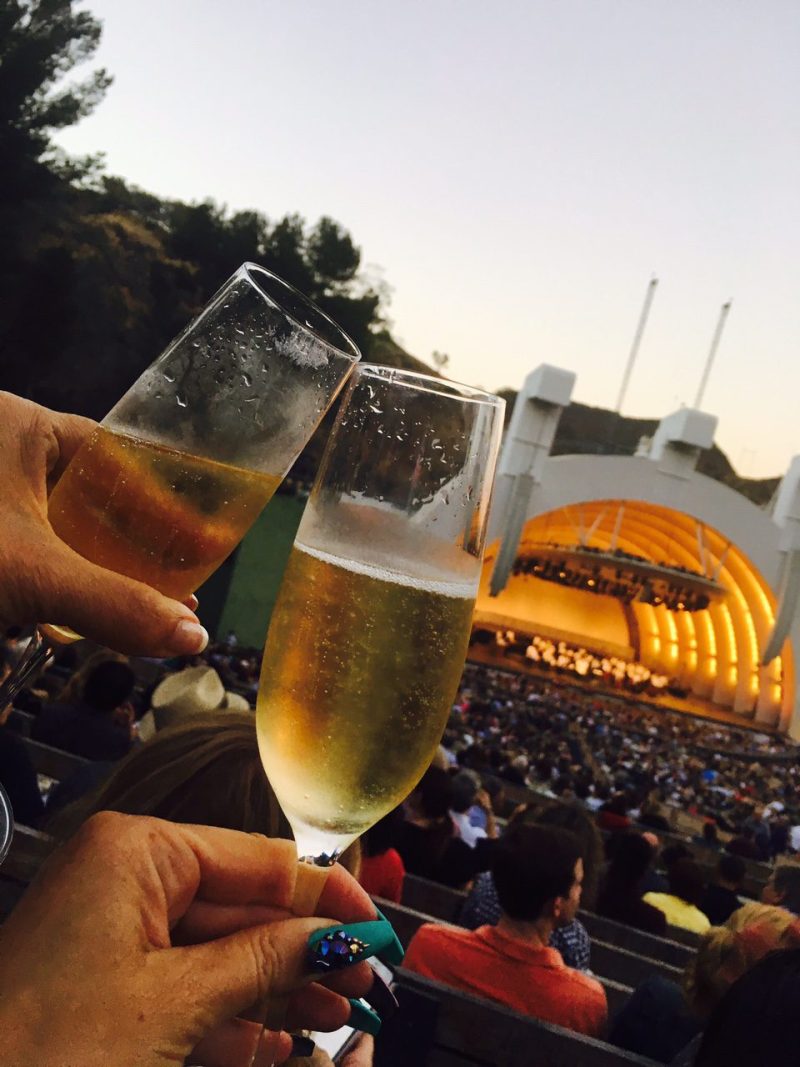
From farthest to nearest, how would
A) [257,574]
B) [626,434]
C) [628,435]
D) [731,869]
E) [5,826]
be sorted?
[628,435]
[626,434]
[257,574]
[731,869]
[5,826]

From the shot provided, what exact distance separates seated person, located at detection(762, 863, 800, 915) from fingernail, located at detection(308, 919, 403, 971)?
155 inches

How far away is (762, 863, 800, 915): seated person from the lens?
13.6ft

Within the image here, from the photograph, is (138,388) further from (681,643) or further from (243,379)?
(681,643)

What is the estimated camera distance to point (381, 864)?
3670mm

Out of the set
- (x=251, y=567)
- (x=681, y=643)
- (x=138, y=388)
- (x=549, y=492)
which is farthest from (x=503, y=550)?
(x=138, y=388)

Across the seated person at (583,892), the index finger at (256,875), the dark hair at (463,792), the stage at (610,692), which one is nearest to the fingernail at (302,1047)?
the index finger at (256,875)

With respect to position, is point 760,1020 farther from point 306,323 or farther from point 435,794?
point 435,794

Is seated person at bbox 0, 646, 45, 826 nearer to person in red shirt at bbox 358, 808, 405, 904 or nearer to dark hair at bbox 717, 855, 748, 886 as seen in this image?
person in red shirt at bbox 358, 808, 405, 904

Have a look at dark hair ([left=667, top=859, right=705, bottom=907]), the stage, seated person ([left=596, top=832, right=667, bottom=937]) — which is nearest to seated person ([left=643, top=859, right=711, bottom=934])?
dark hair ([left=667, top=859, right=705, bottom=907])

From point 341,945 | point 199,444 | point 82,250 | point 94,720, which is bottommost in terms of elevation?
point 94,720

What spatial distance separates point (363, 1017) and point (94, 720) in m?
4.16

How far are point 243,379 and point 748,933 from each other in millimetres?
2686

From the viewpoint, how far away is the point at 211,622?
2241 cm

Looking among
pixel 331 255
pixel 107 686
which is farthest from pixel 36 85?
pixel 107 686
